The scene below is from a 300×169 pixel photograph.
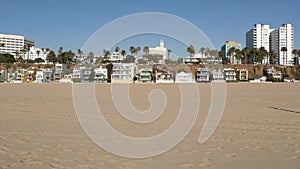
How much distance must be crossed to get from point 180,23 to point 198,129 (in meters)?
2.48

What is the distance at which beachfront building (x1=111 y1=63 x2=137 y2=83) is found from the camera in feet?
174

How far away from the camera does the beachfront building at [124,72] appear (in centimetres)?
5291

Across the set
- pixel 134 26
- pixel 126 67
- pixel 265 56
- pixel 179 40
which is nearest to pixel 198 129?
pixel 179 40

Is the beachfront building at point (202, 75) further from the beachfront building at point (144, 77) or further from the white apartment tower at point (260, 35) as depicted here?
the white apartment tower at point (260, 35)

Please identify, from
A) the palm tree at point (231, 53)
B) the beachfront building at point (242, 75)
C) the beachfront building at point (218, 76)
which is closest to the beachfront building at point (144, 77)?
the beachfront building at point (218, 76)

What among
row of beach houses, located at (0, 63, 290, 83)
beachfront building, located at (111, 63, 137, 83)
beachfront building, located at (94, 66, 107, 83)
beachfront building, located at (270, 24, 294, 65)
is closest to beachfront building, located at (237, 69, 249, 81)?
row of beach houses, located at (0, 63, 290, 83)

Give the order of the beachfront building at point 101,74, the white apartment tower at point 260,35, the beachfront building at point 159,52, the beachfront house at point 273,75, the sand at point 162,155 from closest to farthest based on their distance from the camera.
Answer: the sand at point 162,155 → the beachfront building at point 159,52 → the beachfront building at point 101,74 → the beachfront house at point 273,75 → the white apartment tower at point 260,35

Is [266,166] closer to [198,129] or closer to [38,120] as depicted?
[198,129]

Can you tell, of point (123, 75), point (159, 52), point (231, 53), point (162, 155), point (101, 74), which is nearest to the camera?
point (162, 155)

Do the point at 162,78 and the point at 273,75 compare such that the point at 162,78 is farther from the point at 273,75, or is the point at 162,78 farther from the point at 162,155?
the point at 162,155

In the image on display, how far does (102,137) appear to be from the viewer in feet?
21.6

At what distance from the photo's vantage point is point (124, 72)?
56.8m

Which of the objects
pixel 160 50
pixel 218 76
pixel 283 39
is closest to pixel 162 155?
pixel 160 50

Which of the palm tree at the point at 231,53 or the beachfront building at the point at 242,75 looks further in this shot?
the palm tree at the point at 231,53
